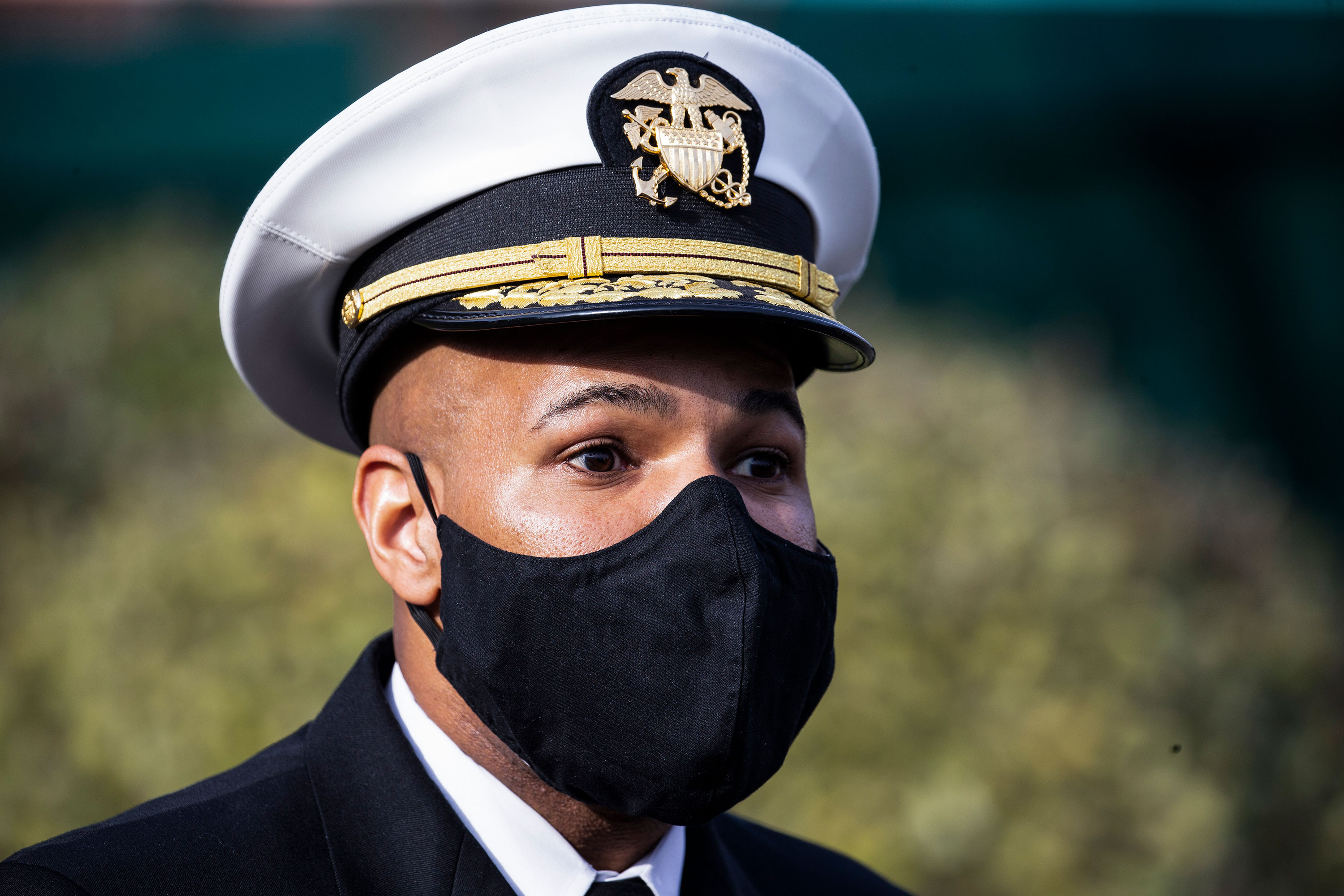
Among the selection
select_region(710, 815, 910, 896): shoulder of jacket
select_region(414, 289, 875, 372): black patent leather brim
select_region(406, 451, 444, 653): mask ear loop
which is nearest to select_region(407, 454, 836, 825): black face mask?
select_region(406, 451, 444, 653): mask ear loop

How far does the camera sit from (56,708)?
173 inches

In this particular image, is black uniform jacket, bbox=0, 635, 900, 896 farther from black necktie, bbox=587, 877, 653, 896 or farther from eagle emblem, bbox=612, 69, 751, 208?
eagle emblem, bbox=612, 69, 751, 208

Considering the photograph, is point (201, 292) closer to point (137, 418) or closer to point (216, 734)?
point (137, 418)

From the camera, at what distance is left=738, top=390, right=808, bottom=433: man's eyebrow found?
2.03 m

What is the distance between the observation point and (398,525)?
6.98 ft

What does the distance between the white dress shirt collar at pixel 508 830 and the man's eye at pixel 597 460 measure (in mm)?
576

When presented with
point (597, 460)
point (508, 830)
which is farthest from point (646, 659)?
point (508, 830)

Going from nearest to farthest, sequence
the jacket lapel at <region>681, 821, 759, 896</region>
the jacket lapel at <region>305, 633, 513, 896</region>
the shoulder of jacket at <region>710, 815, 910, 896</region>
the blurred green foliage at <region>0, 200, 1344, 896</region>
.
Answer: the jacket lapel at <region>305, 633, 513, 896</region>
the jacket lapel at <region>681, 821, 759, 896</region>
the shoulder of jacket at <region>710, 815, 910, 896</region>
the blurred green foliage at <region>0, 200, 1344, 896</region>

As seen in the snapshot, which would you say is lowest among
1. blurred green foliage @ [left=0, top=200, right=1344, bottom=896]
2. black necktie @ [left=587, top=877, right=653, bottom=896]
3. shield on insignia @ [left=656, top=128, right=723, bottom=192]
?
blurred green foliage @ [left=0, top=200, right=1344, bottom=896]

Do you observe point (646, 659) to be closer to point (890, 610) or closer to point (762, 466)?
point (762, 466)

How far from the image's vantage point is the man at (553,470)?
1817 mm

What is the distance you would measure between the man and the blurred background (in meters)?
2.46

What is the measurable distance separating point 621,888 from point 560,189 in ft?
4.06

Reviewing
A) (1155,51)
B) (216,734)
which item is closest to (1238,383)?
(1155,51)
